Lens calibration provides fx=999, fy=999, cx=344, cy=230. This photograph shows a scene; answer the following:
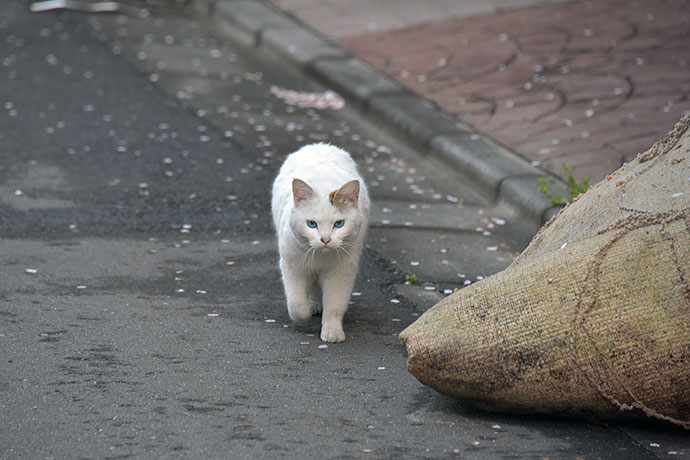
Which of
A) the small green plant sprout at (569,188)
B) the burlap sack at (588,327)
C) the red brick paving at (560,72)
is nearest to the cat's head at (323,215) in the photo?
the burlap sack at (588,327)

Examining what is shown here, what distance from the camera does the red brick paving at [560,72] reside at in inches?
259

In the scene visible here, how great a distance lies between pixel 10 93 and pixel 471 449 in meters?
5.71

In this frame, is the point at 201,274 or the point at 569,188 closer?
the point at 201,274

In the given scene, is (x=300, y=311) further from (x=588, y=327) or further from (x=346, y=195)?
(x=588, y=327)

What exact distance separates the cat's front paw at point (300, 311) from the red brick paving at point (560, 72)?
236 centimetres

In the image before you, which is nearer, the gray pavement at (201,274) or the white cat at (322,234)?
the gray pavement at (201,274)

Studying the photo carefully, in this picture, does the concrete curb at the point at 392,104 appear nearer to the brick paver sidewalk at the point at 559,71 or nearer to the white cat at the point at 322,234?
the brick paver sidewalk at the point at 559,71

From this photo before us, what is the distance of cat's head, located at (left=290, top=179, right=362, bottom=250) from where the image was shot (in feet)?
13.4

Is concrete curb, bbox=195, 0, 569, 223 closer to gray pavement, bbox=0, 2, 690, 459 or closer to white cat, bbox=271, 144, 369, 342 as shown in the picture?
gray pavement, bbox=0, 2, 690, 459

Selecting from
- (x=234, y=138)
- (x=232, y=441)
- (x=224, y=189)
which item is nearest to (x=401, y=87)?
(x=234, y=138)

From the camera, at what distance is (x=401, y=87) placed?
787 cm

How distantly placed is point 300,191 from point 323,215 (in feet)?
0.45

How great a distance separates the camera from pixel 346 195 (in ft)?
13.5

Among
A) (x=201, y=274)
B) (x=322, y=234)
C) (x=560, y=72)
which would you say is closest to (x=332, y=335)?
(x=322, y=234)
